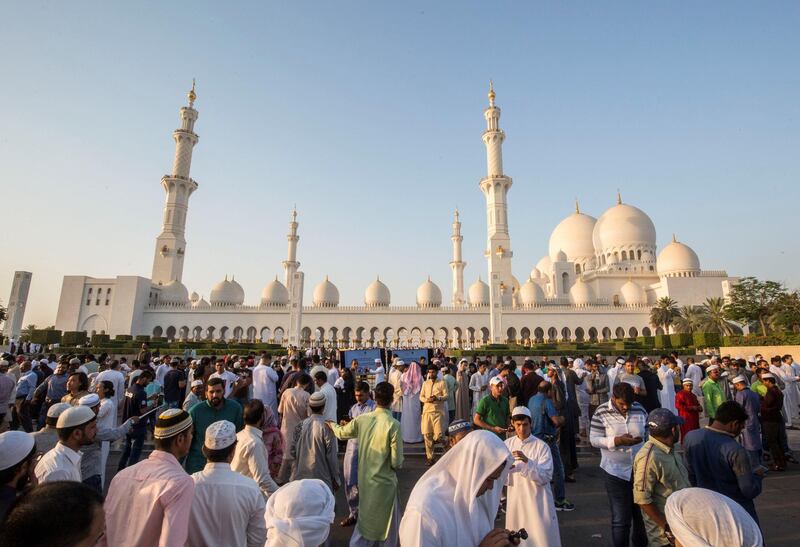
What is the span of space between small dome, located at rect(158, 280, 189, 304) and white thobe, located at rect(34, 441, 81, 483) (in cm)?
3934

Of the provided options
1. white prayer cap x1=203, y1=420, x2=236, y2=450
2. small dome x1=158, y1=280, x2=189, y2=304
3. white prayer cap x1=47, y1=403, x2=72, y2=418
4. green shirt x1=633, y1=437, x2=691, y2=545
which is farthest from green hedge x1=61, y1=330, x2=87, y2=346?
green shirt x1=633, y1=437, x2=691, y2=545

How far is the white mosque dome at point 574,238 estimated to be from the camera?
46.6 meters

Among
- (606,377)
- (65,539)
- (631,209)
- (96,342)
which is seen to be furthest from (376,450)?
(631,209)

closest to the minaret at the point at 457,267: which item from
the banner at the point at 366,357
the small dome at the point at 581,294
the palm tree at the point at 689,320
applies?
the small dome at the point at 581,294

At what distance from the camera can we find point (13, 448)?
203cm

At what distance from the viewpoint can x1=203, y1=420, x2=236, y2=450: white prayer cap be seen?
7.83ft

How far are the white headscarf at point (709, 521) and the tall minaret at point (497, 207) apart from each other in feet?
116

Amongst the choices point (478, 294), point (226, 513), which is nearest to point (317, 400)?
point (226, 513)

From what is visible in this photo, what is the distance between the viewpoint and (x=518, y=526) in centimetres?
329

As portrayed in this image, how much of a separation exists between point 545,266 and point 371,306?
21111 mm

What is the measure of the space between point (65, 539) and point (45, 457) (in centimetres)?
191

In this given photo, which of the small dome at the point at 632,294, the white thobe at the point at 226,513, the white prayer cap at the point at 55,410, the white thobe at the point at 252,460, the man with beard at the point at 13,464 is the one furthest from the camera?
the small dome at the point at 632,294

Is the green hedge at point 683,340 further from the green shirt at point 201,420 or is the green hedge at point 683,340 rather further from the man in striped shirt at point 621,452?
the green shirt at point 201,420

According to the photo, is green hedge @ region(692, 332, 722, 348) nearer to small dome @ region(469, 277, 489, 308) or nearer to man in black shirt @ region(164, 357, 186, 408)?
small dome @ region(469, 277, 489, 308)
